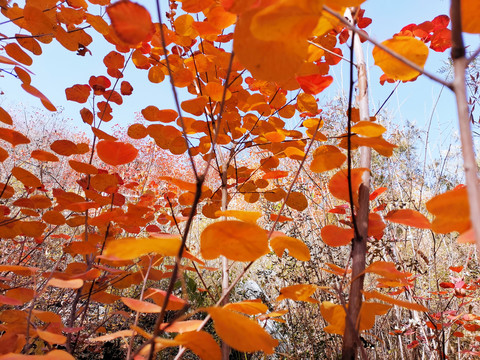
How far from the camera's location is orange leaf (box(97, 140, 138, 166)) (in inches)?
31.2

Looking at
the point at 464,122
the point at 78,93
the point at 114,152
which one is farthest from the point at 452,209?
the point at 78,93

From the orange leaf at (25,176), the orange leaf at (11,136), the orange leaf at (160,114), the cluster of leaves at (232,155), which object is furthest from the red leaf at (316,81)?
the orange leaf at (25,176)

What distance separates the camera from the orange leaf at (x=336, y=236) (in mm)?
563

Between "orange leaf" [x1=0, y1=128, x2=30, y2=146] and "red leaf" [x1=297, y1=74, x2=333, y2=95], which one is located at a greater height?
"red leaf" [x1=297, y1=74, x2=333, y2=95]

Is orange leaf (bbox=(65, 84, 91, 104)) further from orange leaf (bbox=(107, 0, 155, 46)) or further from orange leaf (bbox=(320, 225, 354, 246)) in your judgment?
orange leaf (bbox=(320, 225, 354, 246))

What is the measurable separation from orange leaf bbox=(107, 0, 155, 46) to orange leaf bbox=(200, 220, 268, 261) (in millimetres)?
237

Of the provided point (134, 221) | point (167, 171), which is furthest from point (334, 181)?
point (167, 171)

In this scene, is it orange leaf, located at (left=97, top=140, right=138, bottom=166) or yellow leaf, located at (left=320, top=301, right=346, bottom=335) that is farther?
orange leaf, located at (left=97, top=140, right=138, bottom=166)

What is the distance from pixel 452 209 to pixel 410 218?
24 cm

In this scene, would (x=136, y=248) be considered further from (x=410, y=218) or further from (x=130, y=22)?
(x=410, y=218)

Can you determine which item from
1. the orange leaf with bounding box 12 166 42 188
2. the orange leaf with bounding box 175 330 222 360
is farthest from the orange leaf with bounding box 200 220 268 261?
the orange leaf with bounding box 12 166 42 188

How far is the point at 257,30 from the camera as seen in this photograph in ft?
0.74

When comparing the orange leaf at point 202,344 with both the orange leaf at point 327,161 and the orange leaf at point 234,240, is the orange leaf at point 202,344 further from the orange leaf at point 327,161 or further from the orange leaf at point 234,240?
the orange leaf at point 327,161

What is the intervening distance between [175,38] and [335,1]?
73 cm
